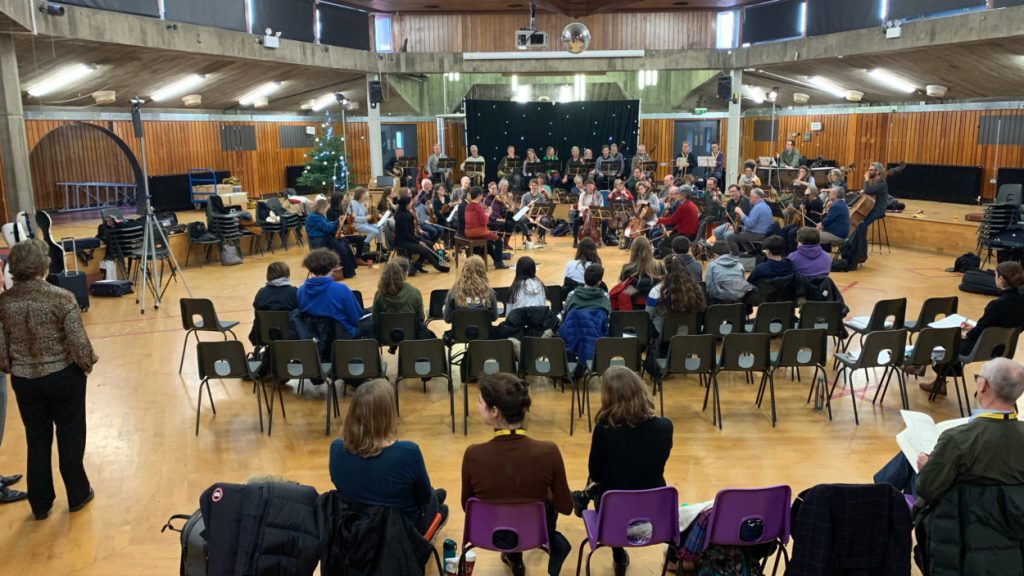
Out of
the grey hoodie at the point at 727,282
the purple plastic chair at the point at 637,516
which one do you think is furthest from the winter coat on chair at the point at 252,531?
the grey hoodie at the point at 727,282

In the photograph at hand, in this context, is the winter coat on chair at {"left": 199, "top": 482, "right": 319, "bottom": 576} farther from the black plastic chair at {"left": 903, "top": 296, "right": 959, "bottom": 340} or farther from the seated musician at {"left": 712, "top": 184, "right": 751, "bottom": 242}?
the seated musician at {"left": 712, "top": 184, "right": 751, "bottom": 242}

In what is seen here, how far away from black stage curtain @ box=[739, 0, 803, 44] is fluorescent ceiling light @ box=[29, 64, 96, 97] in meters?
14.3

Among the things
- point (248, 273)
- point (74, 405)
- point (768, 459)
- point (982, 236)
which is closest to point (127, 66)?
point (248, 273)

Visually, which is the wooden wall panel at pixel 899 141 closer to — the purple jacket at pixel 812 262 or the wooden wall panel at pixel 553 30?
the wooden wall panel at pixel 553 30

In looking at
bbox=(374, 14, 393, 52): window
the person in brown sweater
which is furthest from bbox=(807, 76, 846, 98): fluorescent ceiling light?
the person in brown sweater

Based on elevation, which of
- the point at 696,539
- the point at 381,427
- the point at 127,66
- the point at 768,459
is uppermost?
the point at 127,66

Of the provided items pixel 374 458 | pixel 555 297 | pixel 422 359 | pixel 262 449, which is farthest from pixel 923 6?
pixel 374 458

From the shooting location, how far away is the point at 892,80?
18.5 m

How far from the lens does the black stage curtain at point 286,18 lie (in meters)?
15.8

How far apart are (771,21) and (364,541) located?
17741 mm

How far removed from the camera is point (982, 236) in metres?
12.7

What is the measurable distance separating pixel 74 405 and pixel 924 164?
66.7 ft

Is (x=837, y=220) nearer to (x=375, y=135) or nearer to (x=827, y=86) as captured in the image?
(x=827, y=86)

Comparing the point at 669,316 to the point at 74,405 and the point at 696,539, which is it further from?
the point at 74,405
